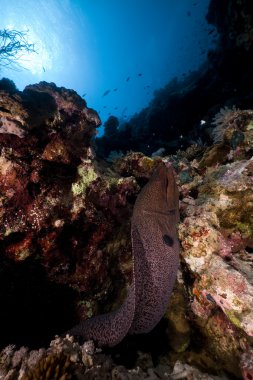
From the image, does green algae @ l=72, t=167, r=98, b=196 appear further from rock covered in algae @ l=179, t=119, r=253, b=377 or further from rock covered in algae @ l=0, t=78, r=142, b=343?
rock covered in algae @ l=179, t=119, r=253, b=377

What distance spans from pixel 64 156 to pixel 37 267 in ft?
4.79

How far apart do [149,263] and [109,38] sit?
10138 centimetres

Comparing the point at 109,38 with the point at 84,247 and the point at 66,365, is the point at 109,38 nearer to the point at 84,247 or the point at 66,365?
the point at 84,247

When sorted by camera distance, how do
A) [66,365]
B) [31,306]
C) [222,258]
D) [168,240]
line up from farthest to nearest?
1. [31,306]
2. [168,240]
3. [222,258]
4. [66,365]

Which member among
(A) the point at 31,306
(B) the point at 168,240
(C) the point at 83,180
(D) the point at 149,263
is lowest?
(A) the point at 31,306

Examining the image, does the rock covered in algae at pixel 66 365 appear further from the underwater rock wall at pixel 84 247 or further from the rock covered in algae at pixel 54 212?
the rock covered in algae at pixel 54 212

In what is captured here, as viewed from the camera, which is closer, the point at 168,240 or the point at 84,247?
the point at 168,240

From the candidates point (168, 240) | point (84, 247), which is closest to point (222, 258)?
point (168, 240)

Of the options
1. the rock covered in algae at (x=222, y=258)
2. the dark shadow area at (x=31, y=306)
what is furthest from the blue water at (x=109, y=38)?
the dark shadow area at (x=31, y=306)

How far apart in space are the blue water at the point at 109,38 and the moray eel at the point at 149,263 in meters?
54.2

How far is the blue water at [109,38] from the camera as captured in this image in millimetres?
57500

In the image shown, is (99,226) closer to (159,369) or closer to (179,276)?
(179,276)

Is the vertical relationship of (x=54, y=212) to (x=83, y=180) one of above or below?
below

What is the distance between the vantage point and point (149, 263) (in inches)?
119
